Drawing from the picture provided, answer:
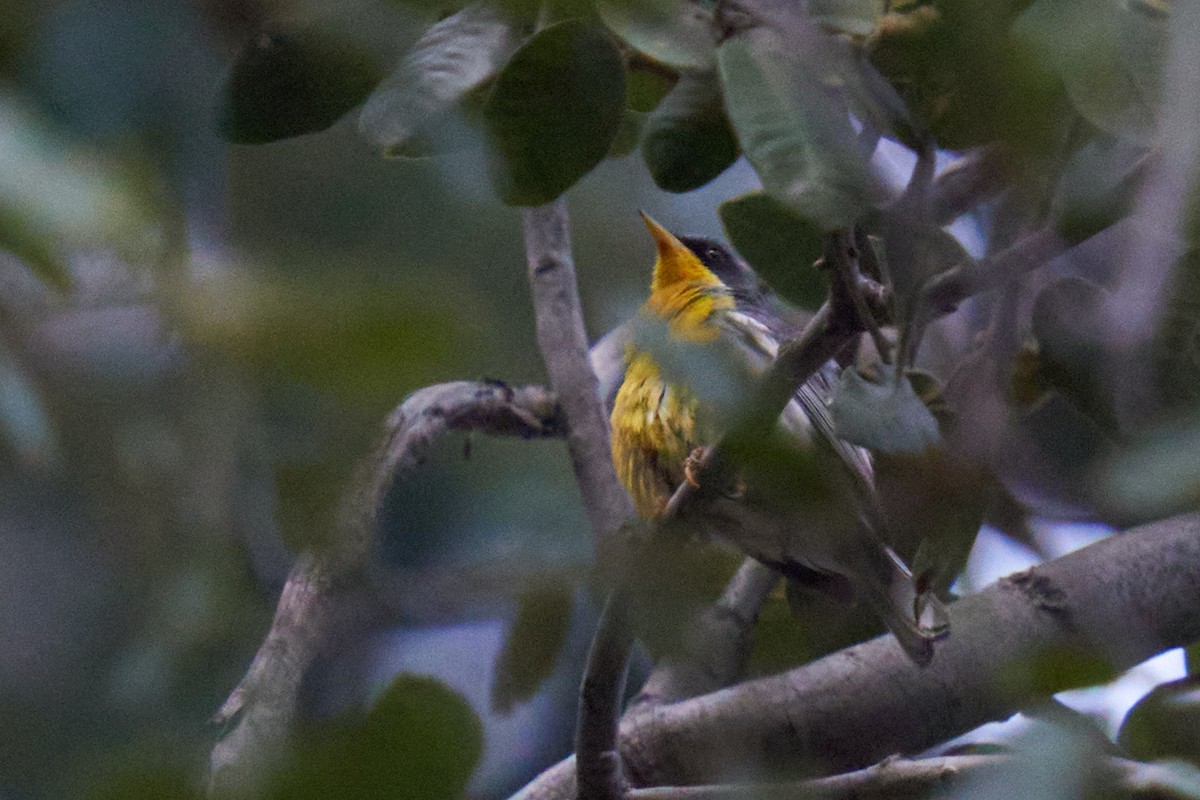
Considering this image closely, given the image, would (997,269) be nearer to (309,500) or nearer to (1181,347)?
(1181,347)

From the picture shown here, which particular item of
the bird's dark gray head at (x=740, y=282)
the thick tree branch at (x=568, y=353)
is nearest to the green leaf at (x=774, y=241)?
the thick tree branch at (x=568, y=353)

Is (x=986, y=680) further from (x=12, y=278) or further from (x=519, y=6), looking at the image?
(x=12, y=278)

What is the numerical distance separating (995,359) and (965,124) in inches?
11.4

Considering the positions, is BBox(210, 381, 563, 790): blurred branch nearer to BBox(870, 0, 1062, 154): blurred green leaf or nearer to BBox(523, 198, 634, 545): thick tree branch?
BBox(870, 0, 1062, 154): blurred green leaf

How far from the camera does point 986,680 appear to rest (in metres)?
1.98

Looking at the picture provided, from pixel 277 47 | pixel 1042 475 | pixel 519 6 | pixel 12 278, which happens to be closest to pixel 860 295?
pixel 1042 475

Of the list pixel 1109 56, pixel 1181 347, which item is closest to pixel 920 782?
pixel 1181 347

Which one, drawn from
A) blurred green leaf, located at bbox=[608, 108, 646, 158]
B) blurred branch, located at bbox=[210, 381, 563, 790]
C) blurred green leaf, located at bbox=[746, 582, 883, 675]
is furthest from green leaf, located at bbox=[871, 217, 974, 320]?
blurred green leaf, located at bbox=[746, 582, 883, 675]

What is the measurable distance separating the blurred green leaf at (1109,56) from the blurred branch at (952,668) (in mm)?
1257

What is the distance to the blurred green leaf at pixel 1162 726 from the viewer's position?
100cm

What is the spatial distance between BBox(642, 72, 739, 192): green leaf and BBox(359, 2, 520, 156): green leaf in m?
0.21

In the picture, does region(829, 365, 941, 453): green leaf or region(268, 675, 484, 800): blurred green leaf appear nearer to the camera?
region(268, 675, 484, 800): blurred green leaf

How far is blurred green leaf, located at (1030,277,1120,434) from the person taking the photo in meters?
1.21

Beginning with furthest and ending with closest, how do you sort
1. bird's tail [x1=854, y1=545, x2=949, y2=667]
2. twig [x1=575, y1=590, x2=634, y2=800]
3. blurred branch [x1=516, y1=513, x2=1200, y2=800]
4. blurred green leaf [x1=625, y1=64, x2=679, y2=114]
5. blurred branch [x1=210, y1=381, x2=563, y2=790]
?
blurred branch [x1=516, y1=513, x2=1200, y2=800], twig [x1=575, y1=590, x2=634, y2=800], bird's tail [x1=854, y1=545, x2=949, y2=667], blurred green leaf [x1=625, y1=64, x2=679, y2=114], blurred branch [x1=210, y1=381, x2=563, y2=790]
